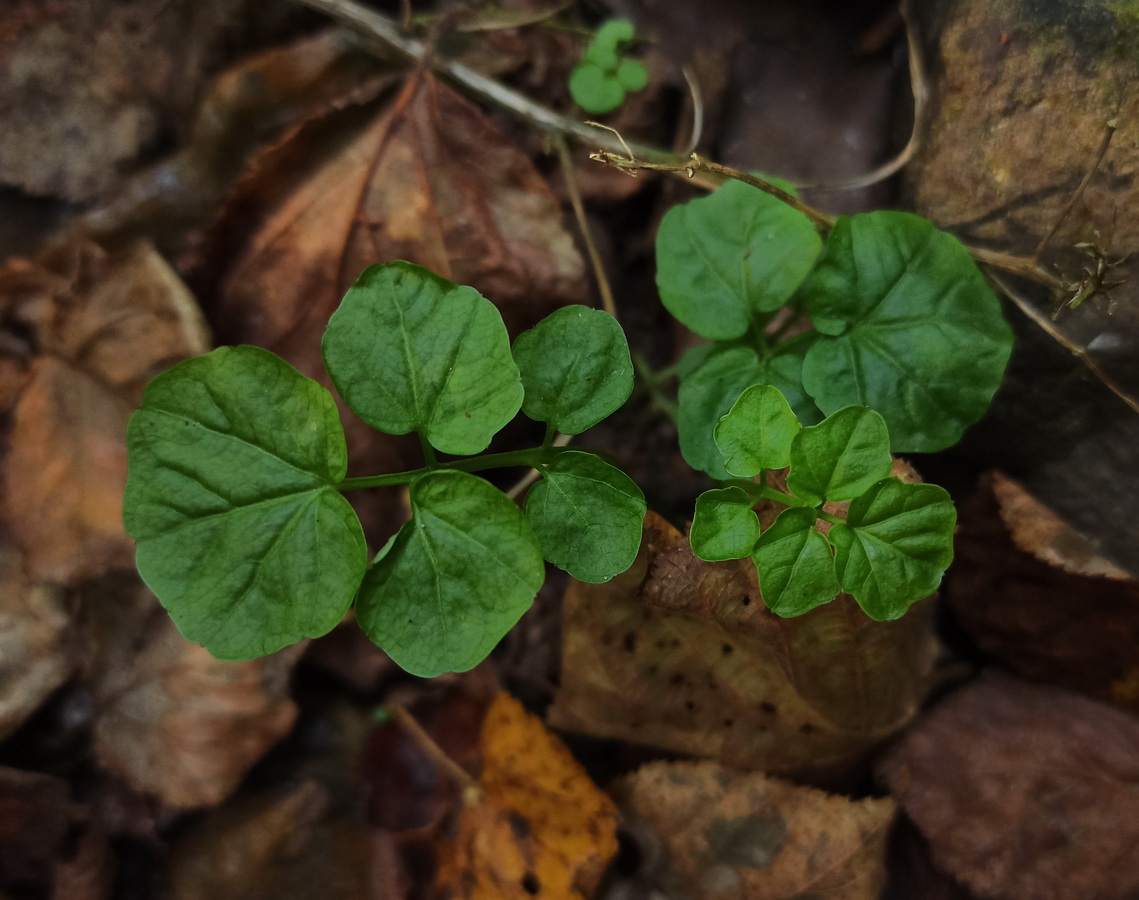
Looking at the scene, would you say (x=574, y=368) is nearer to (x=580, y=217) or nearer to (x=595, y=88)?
(x=580, y=217)

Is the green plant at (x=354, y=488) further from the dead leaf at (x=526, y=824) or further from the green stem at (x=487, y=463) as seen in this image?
the dead leaf at (x=526, y=824)

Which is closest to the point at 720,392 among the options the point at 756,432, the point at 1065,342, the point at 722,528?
the point at 756,432

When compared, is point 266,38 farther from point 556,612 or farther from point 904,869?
point 904,869

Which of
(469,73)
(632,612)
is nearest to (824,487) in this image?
(632,612)

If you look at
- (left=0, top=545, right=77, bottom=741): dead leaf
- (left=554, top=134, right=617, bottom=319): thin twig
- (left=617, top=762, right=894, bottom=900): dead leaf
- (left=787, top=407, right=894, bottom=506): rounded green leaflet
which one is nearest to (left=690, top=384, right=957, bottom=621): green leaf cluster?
(left=787, top=407, right=894, bottom=506): rounded green leaflet

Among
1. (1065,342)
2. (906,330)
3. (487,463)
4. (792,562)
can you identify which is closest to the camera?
(792,562)
